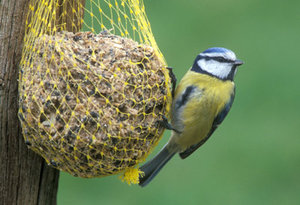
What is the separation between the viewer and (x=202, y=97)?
3602mm

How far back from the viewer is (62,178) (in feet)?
18.2

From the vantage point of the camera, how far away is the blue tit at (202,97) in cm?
355

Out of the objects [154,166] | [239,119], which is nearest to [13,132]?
[154,166]

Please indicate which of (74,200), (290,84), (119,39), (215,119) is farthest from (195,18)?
(119,39)

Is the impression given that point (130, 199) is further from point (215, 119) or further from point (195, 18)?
point (195, 18)

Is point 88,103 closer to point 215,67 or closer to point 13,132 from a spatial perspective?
point 13,132

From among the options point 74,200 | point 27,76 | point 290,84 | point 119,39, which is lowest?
point 74,200

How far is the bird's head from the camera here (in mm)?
3592

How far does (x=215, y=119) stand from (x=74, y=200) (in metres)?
2.09

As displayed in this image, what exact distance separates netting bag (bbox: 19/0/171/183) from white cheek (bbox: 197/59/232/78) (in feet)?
1.88

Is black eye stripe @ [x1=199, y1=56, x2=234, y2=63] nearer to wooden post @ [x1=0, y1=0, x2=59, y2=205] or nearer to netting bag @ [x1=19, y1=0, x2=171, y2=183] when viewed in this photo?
netting bag @ [x1=19, y1=0, x2=171, y2=183]

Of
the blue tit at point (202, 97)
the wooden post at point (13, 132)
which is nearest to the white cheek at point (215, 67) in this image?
the blue tit at point (202, 97)

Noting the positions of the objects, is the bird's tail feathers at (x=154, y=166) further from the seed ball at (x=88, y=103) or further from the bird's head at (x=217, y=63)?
the seed ball at (x=88, y=103)

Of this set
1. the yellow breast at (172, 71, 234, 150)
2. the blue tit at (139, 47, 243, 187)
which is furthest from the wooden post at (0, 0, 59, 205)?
the yellow breast at (172, 71, 234, 150)
